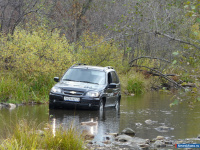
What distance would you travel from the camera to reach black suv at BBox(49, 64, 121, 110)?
16.1 m

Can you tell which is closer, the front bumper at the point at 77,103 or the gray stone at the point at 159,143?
the gray stone at the point at 159,143

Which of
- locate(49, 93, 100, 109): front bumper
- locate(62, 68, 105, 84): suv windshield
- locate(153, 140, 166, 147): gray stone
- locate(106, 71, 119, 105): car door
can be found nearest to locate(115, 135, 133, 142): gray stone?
locate(153, 140, 166, 147): gray stone

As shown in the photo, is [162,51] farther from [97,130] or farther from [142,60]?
[97,130]

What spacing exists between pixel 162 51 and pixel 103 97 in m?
18.4

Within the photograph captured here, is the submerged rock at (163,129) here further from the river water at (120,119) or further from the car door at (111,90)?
the car door at (111,90)

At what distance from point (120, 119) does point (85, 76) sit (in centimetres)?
291

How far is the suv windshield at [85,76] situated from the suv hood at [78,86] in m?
0.39

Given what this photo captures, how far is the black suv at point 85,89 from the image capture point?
16.1 meters

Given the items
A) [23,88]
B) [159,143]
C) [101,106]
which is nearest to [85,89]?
[101,106]

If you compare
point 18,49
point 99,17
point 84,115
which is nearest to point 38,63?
point 18,49

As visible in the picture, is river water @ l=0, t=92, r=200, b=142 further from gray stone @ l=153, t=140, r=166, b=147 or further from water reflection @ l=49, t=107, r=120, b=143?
gray stone @ l=153, t=140, r=166, b=147

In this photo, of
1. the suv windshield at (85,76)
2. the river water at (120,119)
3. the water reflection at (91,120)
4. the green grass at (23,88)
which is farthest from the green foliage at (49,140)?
the green grass at (23,88)

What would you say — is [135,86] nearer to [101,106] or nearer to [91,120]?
[101,106]

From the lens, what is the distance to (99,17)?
136ft
